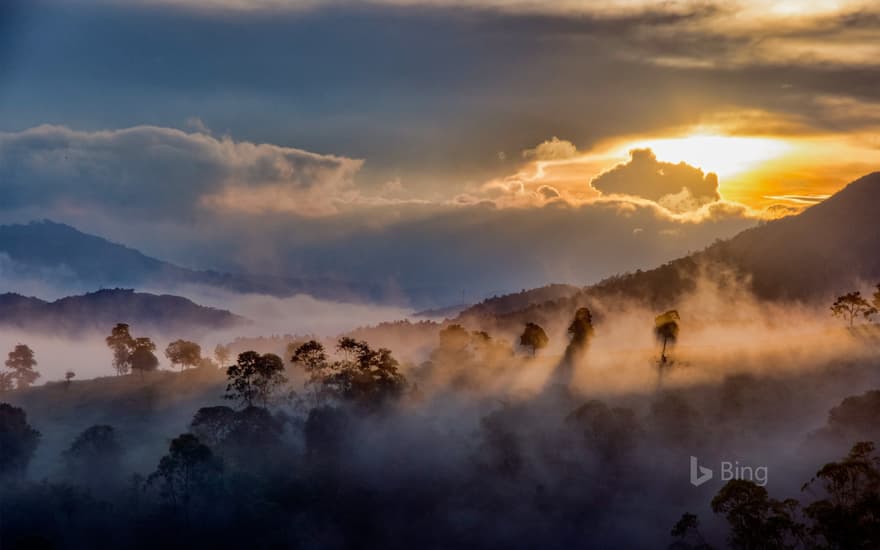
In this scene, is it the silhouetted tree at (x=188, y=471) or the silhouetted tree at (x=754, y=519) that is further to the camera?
the silhouetted tree at (x=188, y=471)

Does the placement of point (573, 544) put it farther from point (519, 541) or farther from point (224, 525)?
point (224, 525)

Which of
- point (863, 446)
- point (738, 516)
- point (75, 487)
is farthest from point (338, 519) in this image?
point (863, 446)

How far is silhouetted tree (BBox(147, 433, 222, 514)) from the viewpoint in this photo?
18925cm

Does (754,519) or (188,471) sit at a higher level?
(188,471)

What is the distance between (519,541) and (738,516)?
58185 millimetres

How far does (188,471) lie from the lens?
190 meters

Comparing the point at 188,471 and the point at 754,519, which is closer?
the point at 754,519

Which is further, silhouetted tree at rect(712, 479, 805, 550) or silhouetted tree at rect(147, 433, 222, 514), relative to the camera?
silhouetted tree at rect(147, 433, 222, 514)

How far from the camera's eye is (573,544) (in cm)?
17725

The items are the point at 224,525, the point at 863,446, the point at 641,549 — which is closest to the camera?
the point at 863,446

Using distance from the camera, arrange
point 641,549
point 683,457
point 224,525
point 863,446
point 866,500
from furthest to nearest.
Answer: point 683,457 < point 224,525 < point 641,549 < point 863,446 < point 866,500

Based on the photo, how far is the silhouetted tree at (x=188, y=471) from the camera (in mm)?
189250

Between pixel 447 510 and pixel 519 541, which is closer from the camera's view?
pixel 519 541

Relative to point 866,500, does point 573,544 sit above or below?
below
